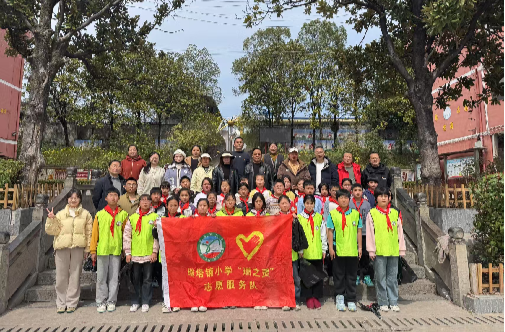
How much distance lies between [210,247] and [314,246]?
5.24 feet

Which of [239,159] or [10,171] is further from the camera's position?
[10,171]

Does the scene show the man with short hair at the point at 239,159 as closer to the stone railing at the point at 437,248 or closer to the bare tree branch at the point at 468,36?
the stone railing at the point at 437,248

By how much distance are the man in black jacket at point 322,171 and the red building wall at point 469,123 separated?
32.9 feet

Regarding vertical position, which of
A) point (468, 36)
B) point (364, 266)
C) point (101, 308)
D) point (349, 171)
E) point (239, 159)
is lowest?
point (101, 308)

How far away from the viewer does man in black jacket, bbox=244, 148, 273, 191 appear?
7195mm

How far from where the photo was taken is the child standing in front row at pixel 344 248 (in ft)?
17.2

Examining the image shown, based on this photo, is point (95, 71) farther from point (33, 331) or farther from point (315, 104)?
point (315, 104)

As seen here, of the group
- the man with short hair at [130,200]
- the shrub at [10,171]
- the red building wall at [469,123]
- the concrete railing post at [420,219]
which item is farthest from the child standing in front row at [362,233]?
the red building wall at [469,123]

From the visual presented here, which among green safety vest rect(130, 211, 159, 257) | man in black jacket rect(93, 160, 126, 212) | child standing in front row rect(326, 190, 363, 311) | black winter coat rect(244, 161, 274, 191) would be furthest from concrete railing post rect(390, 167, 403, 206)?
man in black jacket rect(93, 160, 126, 212)

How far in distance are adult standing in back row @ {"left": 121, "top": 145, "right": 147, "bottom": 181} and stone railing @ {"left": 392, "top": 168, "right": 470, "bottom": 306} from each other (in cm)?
568

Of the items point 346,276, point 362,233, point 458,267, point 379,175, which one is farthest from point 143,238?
point 458,267

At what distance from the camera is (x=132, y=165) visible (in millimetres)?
7336

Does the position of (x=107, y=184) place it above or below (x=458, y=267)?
above

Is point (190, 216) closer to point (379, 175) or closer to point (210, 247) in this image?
point (210, 247)
